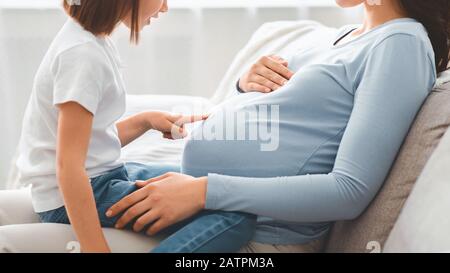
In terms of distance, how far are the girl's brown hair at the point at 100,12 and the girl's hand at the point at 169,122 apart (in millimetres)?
269

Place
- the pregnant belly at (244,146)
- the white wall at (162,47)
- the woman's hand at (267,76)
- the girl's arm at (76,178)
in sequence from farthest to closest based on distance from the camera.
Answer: the white wall at (162,47) → the woman's hand at (267,76) → the pregnant belly at (244,146) → the girl's arm at (76,178)

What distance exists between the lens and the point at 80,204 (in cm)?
86

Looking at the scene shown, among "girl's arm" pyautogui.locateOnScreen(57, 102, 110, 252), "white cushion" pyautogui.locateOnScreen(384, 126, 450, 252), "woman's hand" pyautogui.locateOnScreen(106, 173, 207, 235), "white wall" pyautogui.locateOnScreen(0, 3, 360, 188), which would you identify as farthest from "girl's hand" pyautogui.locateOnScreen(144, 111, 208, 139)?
"white wall" pyautogui.locateOnScreen(0, 3, 360, 188)

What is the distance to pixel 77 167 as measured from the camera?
86 cm

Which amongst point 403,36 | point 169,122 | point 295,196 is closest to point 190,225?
point 295,196

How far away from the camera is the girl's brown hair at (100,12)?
928mm

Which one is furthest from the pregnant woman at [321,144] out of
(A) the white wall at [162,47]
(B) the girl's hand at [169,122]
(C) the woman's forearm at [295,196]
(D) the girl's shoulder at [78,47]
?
(A) the white wall at [162,47]

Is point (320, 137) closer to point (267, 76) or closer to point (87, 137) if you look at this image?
point (267, 76)

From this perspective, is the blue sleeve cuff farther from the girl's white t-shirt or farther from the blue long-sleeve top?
the girl's white t-shirt

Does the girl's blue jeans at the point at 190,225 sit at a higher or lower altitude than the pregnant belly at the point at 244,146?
lower

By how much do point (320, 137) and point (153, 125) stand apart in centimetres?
36

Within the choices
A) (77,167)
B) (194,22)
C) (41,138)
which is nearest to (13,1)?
(194,22)

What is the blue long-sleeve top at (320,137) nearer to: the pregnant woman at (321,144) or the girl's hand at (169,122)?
the pregnant woman at (321,144)
